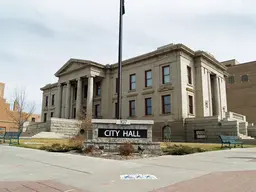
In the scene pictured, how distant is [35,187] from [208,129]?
26701 mm

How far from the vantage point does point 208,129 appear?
2919 cm

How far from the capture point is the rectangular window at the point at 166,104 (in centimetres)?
3419

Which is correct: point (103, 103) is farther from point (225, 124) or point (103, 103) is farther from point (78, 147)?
point (78, 147)

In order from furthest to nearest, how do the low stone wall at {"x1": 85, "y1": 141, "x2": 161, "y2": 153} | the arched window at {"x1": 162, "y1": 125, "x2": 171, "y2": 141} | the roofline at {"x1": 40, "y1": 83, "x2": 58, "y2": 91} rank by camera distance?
the roofline at {"x1": 40, "y1": 83, "x2": 58, "y2": 91} < the arched window at {"x1": 162, "y1": 125, "x2": 171, "y2": 141} < the low stone wall at {"x1": 85, "y1": 141, "x2": 161, "y2": 153}

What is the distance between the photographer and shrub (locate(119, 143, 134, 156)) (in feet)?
36.9

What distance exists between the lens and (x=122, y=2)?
15.9m

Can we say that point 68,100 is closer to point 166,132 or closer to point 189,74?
point 166,132

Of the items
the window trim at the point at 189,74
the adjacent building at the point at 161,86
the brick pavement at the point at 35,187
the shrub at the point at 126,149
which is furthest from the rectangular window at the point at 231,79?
the brick pavement at the point at 35,187

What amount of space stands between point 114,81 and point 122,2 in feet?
89.7

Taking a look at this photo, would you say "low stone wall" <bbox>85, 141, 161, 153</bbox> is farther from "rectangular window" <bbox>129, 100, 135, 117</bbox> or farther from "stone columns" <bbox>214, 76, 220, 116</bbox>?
"stone columns" <bbox>214, 76, 220, 116</bbox>

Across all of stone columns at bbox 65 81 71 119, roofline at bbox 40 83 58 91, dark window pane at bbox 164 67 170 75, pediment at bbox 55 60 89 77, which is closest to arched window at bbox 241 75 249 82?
dark window pane at bbox 164 67 170 75

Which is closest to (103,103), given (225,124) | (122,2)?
(225,124)

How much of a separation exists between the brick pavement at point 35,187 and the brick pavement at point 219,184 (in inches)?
79.4

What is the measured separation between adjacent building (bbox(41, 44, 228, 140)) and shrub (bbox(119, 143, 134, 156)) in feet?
69.1
